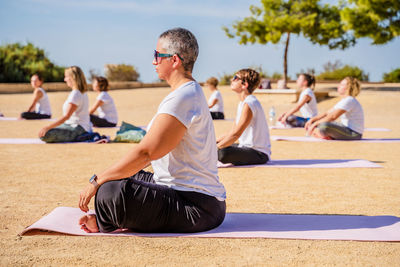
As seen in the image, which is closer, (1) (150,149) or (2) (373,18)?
(1) (150,149)

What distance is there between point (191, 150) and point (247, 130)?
3251mm

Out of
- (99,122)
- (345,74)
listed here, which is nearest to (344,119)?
(99,122)

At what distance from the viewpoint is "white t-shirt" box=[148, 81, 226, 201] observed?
2775mm

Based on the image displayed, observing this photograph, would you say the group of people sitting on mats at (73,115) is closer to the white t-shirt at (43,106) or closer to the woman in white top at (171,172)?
the white t-shirt at (43,106)

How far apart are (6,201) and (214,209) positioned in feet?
6.97

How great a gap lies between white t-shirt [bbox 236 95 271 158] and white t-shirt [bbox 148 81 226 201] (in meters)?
2.78

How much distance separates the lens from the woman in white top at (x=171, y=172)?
8.91 feet

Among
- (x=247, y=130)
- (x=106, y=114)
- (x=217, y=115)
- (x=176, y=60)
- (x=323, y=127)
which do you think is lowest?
(x=217, y=115)

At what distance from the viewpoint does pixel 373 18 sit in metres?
24.7

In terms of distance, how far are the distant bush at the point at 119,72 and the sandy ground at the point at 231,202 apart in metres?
27.1

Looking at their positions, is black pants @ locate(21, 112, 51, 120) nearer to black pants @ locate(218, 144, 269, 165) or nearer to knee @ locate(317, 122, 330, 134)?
knee @ locate(317, 122, 330, 134)

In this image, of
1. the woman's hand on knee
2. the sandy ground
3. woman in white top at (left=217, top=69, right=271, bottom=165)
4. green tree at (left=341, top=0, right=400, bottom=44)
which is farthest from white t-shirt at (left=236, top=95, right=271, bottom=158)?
green tree at (left=341, top=0, right=400, bottom=44)

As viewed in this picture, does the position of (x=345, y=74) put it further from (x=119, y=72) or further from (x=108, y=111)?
(x=108, y=111)

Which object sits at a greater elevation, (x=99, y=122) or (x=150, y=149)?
(x=150, y=149)
